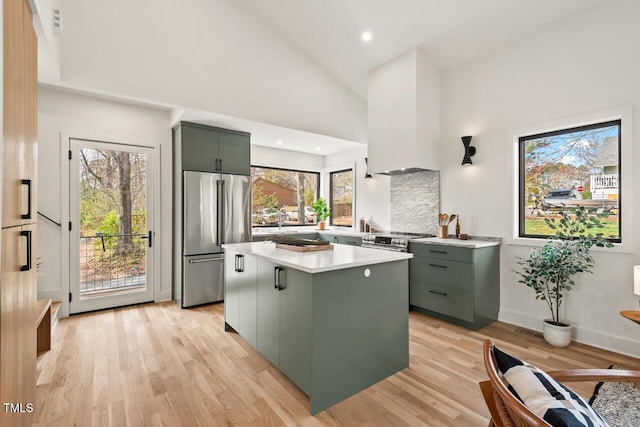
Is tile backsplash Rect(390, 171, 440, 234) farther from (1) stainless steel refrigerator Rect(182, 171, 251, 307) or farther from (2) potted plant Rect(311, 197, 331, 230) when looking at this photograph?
(1) stainless steel refrigerator Rect(182, 171, 251, 307)

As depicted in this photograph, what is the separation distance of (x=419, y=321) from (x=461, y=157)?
2.09m

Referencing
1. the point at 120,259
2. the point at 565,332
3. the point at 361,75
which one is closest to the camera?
the point at 565,332

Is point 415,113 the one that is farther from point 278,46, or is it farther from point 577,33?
point 278,46

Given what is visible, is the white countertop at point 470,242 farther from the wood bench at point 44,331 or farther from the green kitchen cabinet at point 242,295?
the wood bench at point 44,331

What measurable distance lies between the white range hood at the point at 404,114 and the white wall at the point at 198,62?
87 cm

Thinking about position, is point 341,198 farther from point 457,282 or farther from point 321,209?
point 457,282

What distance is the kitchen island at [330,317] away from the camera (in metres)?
1.90

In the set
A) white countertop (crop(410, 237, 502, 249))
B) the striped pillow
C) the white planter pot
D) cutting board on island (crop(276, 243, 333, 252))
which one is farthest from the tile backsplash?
the striped pillow

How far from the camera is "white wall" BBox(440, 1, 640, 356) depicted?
2.66 m

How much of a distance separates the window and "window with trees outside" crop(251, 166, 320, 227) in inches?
14.2

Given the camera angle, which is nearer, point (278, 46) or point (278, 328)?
point (278, 328)

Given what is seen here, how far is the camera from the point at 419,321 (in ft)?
11.4

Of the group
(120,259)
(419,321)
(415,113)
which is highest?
(415,113)

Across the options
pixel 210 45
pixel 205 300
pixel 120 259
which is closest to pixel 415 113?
pixel 210 45
